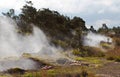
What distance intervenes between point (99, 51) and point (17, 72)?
34.7 m

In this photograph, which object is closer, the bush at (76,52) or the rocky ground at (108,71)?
the rocky ground at (108,71)

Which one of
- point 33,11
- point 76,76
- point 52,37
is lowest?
point 76,76

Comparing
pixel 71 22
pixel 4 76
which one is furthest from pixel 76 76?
pixel 71 22

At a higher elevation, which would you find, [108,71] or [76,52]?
[76,52]

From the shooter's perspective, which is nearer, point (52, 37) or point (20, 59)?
point (20, 59)

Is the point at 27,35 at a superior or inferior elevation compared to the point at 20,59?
superior

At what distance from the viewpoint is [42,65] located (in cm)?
4484

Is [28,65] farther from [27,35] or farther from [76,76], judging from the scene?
[27,35]

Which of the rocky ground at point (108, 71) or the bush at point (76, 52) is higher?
the bush at point (76, 52)

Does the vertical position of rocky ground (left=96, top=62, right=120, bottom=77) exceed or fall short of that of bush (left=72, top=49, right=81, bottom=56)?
it falls short

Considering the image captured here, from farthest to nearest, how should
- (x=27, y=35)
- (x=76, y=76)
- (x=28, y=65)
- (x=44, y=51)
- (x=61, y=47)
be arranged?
(x=27, y=35)
(x=61, y=47)
(x=44, y=51)
(x=28, y=65)
(x=76, y=76)

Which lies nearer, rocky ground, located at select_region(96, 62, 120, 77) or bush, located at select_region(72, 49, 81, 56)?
rocky ground, located at select_region(96, 62, 120, 77)

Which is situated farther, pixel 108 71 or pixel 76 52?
pixel 76 52

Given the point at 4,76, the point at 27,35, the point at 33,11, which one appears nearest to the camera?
the point at 4,76
